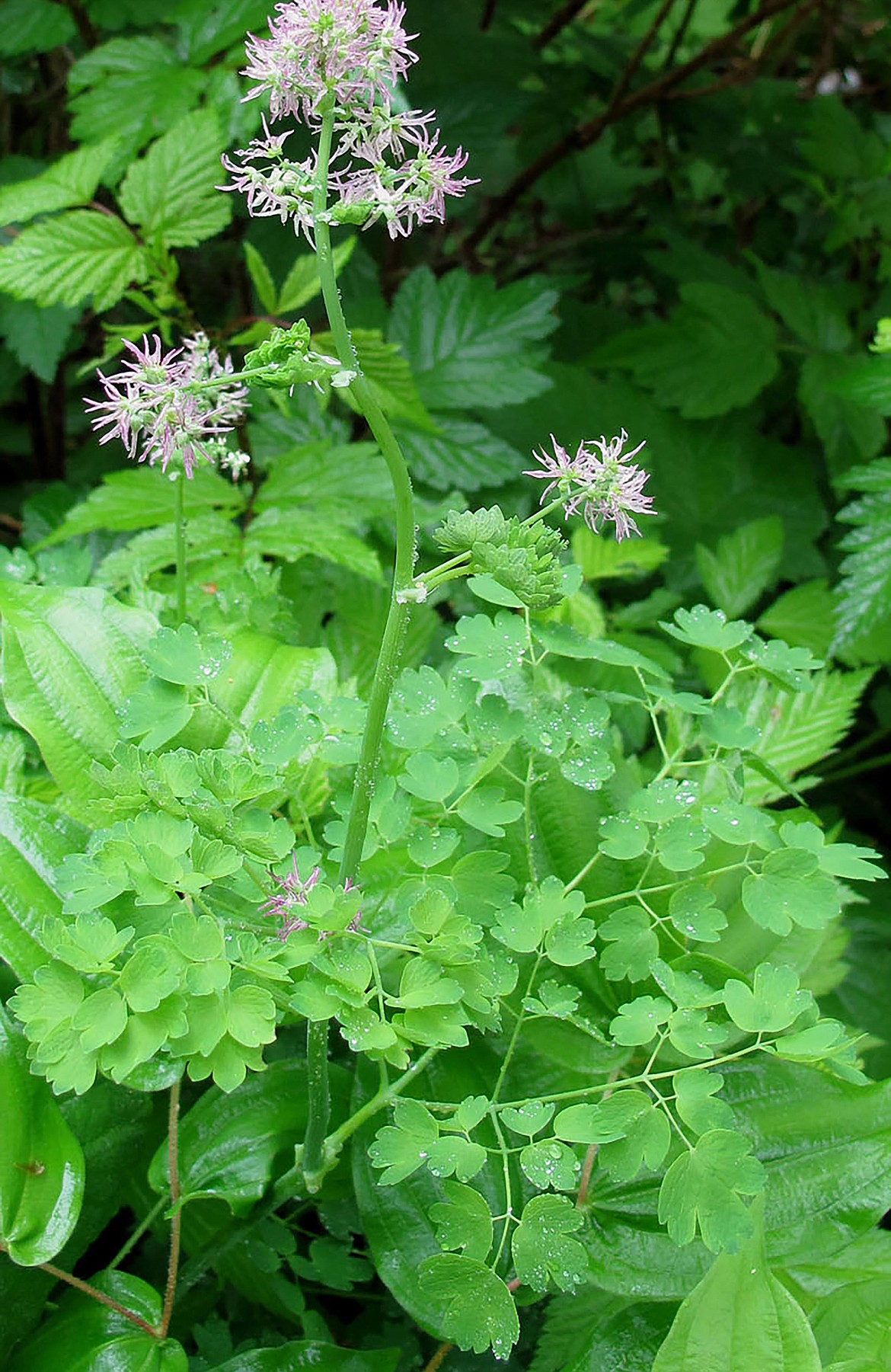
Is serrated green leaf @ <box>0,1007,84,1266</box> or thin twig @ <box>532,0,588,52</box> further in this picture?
thin twig @ <box>532,0,588,52</box>

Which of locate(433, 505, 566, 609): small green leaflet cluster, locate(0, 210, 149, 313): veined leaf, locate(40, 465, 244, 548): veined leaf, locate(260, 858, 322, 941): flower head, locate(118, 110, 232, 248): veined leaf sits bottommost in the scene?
locate(260, 858, 322, 941): flower head

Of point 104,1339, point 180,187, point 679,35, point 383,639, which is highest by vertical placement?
point 679,35

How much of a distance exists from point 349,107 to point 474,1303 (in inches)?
21.7

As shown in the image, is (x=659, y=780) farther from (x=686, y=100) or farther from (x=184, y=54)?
(x=686, y=100)

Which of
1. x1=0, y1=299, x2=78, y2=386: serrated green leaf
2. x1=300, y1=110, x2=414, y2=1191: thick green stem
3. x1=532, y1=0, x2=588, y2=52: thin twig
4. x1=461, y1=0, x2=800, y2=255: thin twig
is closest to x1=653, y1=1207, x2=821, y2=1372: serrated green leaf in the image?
x1=300, y1=110, x2=414, y2=1191: thick green stem

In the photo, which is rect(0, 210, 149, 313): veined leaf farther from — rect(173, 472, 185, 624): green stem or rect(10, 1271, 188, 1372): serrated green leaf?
rect(10, 1271, 188, 1372): serrated green leaf

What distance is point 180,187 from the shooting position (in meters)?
1.03

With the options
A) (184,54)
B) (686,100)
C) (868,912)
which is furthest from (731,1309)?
(686,100)

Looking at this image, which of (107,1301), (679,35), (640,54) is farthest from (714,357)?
(107,1301)

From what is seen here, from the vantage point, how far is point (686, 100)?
185 centimetres

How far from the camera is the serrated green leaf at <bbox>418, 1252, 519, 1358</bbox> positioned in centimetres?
50

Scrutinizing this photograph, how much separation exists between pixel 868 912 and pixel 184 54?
130cm

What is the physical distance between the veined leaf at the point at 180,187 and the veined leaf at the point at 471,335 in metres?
0.41

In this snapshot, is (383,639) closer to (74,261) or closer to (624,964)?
(624,964)
